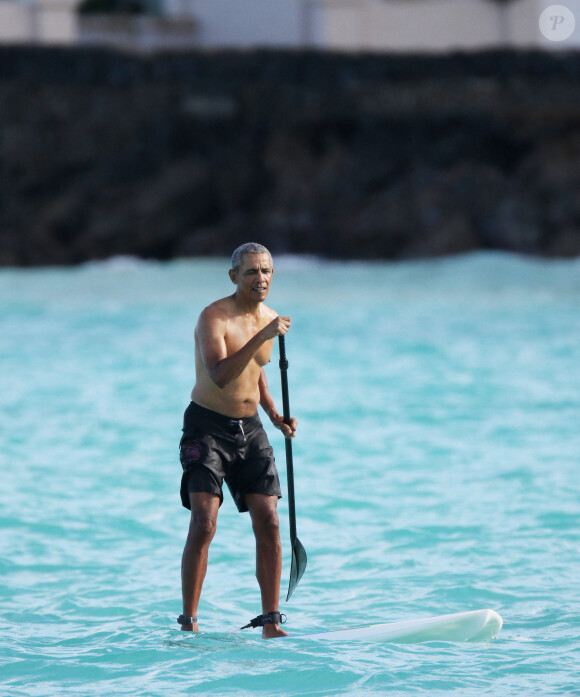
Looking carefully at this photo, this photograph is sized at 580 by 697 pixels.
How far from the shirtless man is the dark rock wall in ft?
70.5

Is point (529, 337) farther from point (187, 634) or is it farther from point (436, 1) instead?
point (436, 1)

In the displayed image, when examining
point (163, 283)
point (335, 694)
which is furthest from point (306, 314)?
point (335, 694)

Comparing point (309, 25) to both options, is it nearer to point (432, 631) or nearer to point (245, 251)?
point (245, 251)

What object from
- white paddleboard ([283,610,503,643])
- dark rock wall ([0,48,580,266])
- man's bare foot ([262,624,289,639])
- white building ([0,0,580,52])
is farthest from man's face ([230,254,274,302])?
white building ([0,0,580,52])

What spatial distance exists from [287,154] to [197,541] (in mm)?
23270

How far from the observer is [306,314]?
701 inches

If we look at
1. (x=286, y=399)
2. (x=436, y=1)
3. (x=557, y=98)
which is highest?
(x=436, y=1)

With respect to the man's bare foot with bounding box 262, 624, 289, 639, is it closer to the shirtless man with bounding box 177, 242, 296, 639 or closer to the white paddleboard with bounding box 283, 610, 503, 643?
the shirtless man with bounding box 177, 242, 296, 639

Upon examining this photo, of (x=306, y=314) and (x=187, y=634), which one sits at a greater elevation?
(x=306, y=314)

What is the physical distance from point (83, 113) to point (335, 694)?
23.4 meters

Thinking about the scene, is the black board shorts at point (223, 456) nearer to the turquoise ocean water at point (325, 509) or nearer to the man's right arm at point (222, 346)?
the man's right arm at point (222, 346)

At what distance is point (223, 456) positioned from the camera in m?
5.01

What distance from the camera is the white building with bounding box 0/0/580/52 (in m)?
27.5

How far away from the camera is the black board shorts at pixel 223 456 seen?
4.95 meters
